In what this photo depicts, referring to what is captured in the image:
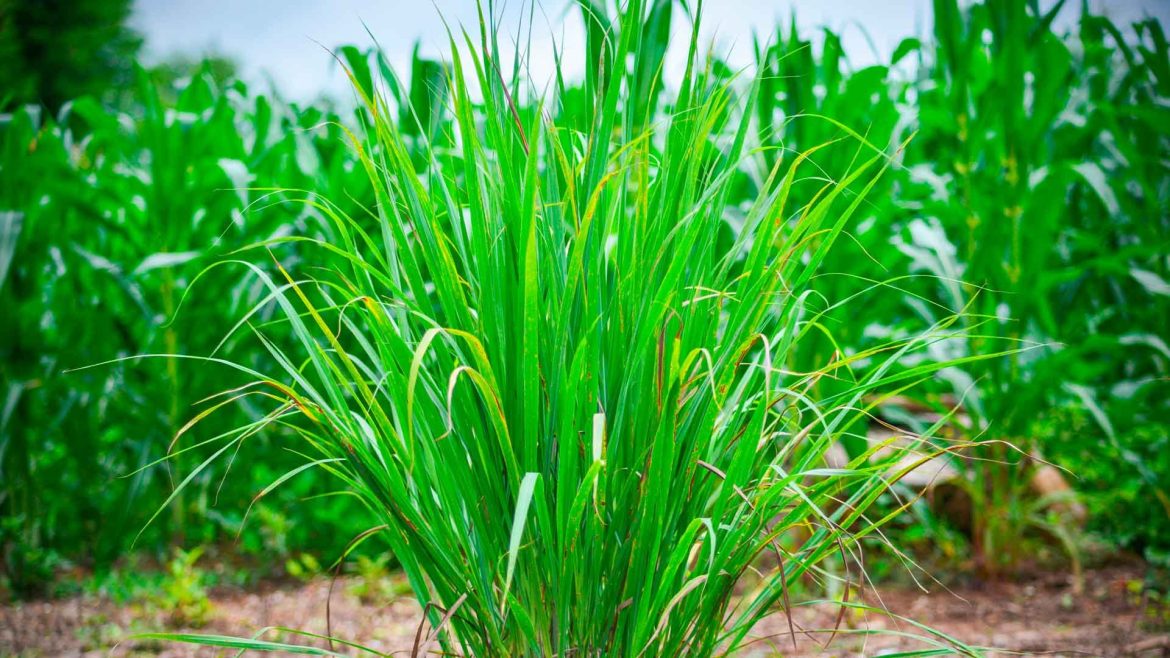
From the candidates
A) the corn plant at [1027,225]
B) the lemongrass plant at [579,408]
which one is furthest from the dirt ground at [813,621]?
the lemongrass plant at [579,408]

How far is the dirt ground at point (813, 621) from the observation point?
1881mm

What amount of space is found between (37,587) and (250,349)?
3.02ft

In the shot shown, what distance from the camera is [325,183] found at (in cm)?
266

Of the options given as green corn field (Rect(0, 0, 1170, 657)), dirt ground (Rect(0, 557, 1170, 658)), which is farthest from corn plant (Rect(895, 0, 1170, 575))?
dirt ground (Rect(0, 557, 1170, 658))

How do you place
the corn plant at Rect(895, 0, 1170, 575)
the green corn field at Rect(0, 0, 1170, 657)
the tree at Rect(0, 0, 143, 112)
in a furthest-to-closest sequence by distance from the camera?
the tree at Rect(0, 0, 143, 112)
the corn plant at Rect(895, 0, 1170, 575)
the green corn field at Rect(0, 0, 1170, 657)

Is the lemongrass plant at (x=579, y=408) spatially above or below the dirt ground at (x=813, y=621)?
above

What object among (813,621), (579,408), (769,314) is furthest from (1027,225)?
(579,408)

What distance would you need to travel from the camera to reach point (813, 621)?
2.11 metres

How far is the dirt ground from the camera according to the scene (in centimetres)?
188

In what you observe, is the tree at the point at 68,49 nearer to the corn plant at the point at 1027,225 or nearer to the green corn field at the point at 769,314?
the green corn field at the point at 769,314

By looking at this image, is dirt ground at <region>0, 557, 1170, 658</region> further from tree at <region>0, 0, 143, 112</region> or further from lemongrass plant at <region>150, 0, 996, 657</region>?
tree at <region>0, 0, 143, 112</region>

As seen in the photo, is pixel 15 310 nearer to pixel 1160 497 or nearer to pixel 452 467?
pixel 452 467

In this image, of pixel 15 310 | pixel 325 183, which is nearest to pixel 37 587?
pixel 15 310

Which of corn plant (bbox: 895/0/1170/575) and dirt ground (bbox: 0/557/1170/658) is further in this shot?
corn plant (bbox: 895/0/1170/575)
